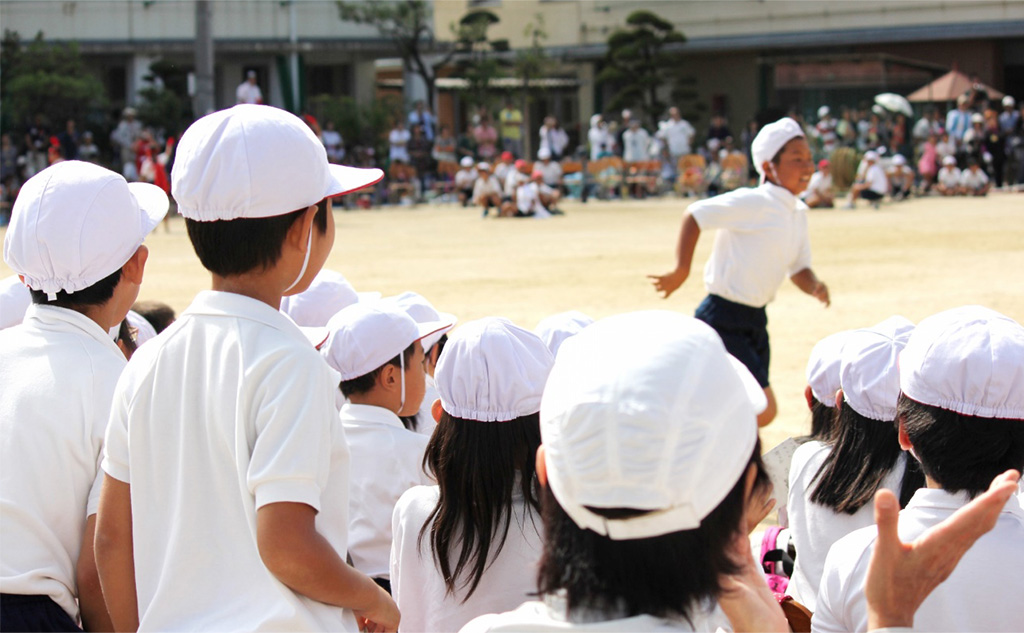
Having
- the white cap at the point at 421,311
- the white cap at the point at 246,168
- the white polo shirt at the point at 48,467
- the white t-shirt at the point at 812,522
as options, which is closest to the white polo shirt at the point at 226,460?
the white cap at the point at 246,168

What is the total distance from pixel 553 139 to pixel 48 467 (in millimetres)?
30551

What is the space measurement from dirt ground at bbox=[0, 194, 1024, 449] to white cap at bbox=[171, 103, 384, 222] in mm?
4835

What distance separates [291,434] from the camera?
6.56 feet

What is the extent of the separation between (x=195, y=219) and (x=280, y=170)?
0.61 ft

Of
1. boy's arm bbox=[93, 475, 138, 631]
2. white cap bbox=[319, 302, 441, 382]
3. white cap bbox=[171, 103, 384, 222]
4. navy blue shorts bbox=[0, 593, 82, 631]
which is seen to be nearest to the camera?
white cap bbox=[171, 103, 384, 222]

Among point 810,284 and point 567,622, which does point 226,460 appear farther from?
point 810,284

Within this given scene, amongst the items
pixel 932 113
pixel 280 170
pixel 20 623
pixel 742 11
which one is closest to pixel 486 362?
pixel 280 170

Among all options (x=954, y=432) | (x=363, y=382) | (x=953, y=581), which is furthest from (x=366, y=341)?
(x=953, y=581)

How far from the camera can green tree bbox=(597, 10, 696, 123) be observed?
3662 centimetres

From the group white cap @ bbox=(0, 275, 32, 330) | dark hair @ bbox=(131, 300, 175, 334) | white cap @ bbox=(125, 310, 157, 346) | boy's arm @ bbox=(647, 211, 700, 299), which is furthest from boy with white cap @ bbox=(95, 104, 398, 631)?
boy's arm @ bbox=(647, 211, 700, 299)

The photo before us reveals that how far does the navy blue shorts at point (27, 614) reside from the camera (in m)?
2.49

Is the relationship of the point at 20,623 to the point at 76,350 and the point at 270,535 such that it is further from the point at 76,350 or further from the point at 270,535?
the point at 270,535

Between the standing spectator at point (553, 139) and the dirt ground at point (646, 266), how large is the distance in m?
8.71

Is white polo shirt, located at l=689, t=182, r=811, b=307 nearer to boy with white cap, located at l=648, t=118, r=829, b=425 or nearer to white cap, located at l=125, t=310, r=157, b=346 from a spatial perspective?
boy with white cap, located at l=648, t=118, r=829, b=425
